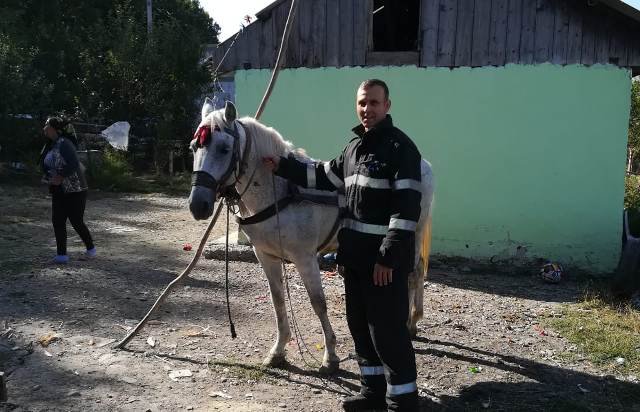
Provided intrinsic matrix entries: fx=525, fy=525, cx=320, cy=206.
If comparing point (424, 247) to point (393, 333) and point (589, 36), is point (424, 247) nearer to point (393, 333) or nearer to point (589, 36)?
point (393, 333)

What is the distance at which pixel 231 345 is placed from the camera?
16.1ft

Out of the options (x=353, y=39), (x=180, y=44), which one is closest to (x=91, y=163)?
(x=180, y=44)

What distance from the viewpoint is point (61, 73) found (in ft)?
61.3

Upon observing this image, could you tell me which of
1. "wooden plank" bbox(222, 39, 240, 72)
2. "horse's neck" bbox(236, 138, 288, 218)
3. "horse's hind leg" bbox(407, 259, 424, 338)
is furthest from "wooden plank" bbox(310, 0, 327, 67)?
"horse's neck" bbox(236, 138, 288, 218)

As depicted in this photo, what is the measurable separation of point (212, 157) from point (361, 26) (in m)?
5.01

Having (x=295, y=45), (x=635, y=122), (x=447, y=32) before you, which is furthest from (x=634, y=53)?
(x=635, y=122)

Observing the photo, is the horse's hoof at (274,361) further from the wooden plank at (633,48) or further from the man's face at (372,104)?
the wooden plank at (633,48)

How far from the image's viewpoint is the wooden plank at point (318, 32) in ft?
26.0

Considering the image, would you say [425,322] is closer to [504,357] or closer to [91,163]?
[504,357]

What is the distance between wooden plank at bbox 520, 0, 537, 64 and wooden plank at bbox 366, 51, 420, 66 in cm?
147

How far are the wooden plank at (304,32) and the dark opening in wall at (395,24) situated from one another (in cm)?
197

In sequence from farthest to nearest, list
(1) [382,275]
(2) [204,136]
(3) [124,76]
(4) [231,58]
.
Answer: (3) [124,76]
(4) [231,58]
(2) [204,136]
(1) [382,275]

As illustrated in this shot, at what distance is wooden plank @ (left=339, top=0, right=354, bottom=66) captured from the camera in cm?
784

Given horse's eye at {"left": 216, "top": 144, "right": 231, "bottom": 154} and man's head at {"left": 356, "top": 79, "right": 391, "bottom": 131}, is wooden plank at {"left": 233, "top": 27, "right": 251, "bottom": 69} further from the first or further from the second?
man's head at {"left": 356, "top": 79, "right": 391, "bottom": 131}
